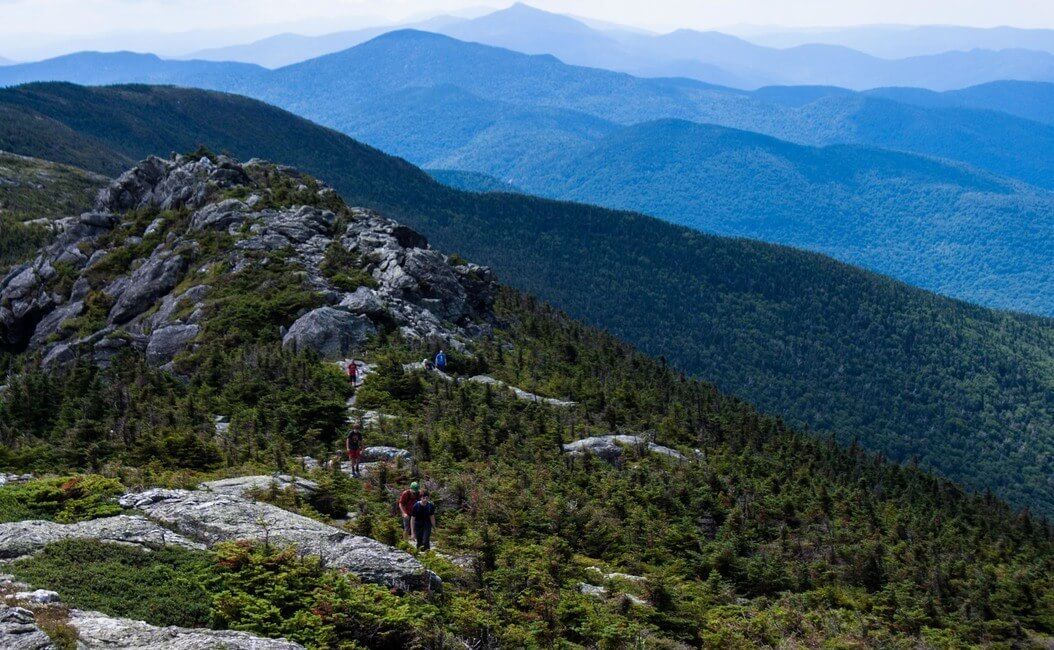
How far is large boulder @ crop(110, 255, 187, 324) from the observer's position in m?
45.0

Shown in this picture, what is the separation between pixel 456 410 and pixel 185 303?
1691 cm

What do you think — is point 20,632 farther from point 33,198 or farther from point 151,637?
point 33,198

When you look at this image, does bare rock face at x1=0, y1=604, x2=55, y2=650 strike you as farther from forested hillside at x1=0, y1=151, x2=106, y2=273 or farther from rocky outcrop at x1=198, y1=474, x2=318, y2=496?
forested hillside at x1=0, y1=151, x2=106, y2=273

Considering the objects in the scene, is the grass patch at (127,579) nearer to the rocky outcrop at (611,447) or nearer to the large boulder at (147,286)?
the rocky outcrop at (611,447)

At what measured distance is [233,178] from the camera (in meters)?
56.1

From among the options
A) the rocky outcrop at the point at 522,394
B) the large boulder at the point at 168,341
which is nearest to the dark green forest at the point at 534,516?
the rocky outcrop at the point at 522,394

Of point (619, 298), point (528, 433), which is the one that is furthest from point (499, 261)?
point (528, 433)

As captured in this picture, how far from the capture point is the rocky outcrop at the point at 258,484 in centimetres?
2142

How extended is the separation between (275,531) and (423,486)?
5.12 m

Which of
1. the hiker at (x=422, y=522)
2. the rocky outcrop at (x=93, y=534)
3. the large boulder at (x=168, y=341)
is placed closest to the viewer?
the rocky outcrop at (x=93, y=534)

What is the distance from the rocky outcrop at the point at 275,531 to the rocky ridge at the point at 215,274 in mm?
17819

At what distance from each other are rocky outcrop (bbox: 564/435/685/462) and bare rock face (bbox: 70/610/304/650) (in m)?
17.1

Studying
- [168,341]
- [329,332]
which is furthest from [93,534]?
[168,341]

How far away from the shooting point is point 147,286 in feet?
151
